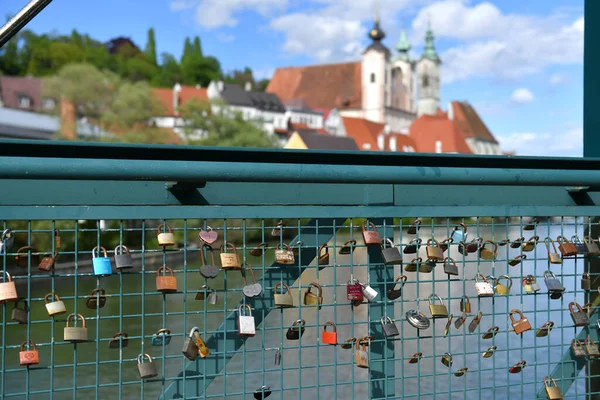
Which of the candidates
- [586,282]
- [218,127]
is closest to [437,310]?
[586,282]

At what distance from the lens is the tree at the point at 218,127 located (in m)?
40.2

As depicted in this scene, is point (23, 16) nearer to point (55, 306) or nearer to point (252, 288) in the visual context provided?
point (55, 306)

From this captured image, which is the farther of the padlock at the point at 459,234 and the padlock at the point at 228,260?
the padlock at the point at 459,234

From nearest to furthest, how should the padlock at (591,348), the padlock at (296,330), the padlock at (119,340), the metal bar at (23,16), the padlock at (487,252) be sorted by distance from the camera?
1. the metal bar at (23,16)
2. the padlock at (119,340)
3. the padlock at (296,330)
4. the padlock at (487,252)
5. the padlock at (591,348)

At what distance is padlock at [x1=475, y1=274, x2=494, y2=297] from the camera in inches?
91.0

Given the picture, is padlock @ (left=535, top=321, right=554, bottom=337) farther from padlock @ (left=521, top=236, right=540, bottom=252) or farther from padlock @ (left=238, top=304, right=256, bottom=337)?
padlock @ (left=238, top=304, right=256, bottom=337)

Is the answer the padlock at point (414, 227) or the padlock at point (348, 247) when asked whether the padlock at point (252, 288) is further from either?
the padlock at point (414, 227)

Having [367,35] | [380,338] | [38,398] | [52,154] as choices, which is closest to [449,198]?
[380,338]

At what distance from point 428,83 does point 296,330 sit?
334 feet

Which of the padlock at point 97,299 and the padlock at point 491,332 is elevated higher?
the padlock at point 97,299

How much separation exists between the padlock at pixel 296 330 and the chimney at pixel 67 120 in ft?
117

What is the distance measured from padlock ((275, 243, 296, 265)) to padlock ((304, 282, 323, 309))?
122 mm

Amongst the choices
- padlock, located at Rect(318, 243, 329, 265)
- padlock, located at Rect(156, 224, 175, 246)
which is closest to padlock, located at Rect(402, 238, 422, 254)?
padlock, located at Rect(318, 243, 329, 265)

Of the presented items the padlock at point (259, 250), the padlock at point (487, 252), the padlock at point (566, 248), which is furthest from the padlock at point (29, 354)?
the padlock at point (566, 248)
